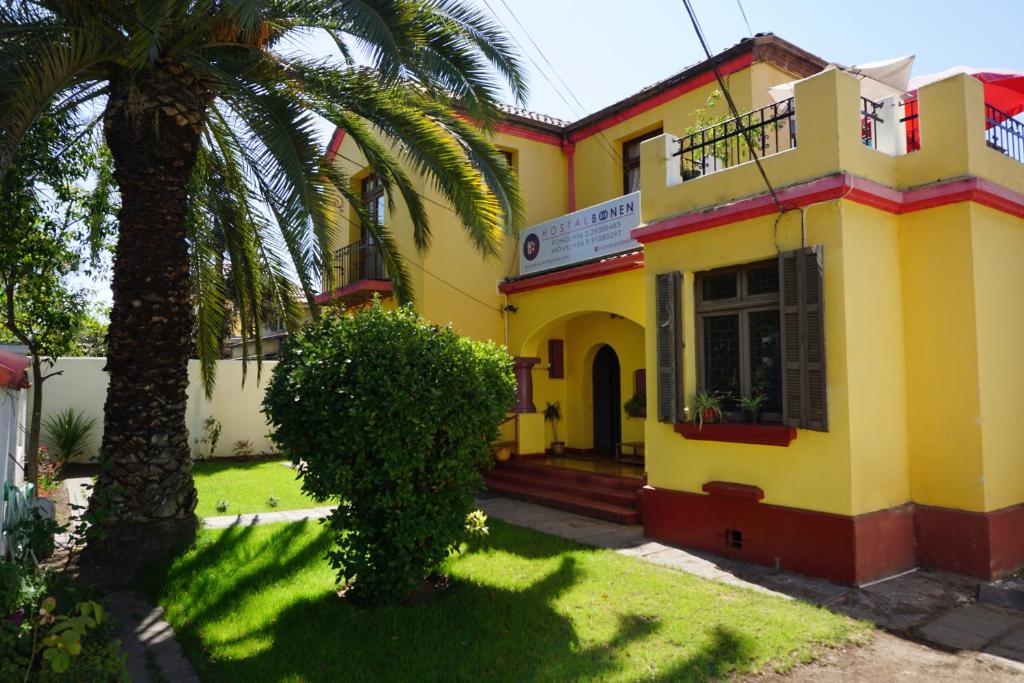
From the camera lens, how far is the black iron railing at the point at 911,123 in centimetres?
759

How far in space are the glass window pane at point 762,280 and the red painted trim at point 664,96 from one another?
3973 millimetres

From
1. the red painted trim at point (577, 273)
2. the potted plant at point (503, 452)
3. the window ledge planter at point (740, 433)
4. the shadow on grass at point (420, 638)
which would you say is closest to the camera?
the shadow on grass at point (420, 638)

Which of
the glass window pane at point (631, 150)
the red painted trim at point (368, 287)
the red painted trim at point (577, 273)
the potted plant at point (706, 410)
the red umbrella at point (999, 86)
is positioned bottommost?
the potted plant at point (706, 410)

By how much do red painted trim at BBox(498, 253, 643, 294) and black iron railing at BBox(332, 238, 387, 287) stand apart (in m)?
2.81

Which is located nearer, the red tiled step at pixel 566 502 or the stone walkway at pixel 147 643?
the stone walkway at pixel 147 643

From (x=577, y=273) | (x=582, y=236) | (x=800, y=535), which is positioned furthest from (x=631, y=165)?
(x=800, y=535)

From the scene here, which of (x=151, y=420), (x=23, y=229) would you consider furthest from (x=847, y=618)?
(x=23, y=229)

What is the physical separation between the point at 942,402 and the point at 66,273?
10771mm

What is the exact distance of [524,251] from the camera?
1251 centimetres

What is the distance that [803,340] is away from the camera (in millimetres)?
6609

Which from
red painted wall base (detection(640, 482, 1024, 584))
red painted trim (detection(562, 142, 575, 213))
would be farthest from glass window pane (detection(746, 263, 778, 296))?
red painted trim (detection(562, 142, 575, 213))

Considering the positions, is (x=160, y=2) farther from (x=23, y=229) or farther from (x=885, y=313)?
(x=885, y=313)

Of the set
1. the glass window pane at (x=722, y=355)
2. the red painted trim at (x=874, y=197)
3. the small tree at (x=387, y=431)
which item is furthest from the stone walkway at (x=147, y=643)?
the red painted trim at (x=874, y=197)

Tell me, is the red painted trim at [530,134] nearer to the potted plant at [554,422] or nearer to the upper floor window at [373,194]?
the upper floor window at [373,194]
